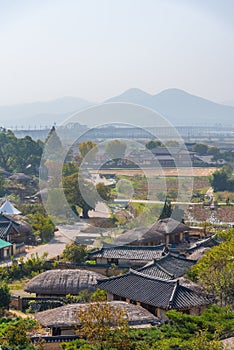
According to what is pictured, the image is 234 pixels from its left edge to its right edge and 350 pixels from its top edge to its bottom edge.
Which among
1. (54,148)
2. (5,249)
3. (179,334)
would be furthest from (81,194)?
(179,334)

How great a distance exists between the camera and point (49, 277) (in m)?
14.6

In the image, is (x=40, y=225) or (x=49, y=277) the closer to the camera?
(x=49, y=277)

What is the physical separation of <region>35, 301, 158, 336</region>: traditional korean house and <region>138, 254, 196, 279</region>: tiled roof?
316 centimetres

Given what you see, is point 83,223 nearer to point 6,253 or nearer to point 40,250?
point 40,250

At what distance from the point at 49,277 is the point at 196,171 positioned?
123 ft

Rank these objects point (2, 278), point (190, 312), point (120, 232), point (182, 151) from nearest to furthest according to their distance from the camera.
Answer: point (190, 312), point (2, 278), point (120, 232), point (182, 151)

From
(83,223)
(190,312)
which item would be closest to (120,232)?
(83,223)

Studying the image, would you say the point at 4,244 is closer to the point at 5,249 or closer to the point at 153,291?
the point at 5,249

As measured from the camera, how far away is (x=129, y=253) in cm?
1762

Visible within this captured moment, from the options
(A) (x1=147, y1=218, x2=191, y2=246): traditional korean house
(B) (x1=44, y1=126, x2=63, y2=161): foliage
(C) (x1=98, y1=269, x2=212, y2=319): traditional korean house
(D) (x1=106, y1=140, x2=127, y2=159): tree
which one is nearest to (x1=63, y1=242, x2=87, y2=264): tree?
(A) (x1=147, y1=218, x2=191, y2=246): traditional korean house

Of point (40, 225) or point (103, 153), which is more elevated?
point (103, 153)

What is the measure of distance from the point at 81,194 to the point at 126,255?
5797 mm

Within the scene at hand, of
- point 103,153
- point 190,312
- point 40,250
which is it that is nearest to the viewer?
point 190,312

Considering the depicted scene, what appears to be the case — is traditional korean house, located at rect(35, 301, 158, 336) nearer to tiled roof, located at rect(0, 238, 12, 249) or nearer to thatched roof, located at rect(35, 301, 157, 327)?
thatched roof, located at rect(35, 301, 157, 327)
